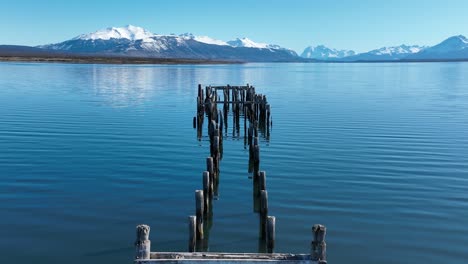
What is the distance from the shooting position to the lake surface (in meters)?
13.8

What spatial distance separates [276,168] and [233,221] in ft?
22.6

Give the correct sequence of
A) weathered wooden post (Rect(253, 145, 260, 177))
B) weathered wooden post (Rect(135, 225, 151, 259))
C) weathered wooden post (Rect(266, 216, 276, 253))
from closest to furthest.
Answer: weathered wooden post (Rect(135, 225, 151, 259)) < weathered wooden post (Rect(266, 216, 276, 253)) < weathered wooden post (Rect(253, 145, 260, 177))

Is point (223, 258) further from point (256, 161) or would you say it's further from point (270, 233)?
point (256, 161)

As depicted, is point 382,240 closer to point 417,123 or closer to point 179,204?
point 179,204

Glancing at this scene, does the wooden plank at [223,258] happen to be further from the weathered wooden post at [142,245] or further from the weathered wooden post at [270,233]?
the weathered wooden post at [270,233]

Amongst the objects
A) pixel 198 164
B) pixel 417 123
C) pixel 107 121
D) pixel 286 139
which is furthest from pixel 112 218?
pixel 417 123

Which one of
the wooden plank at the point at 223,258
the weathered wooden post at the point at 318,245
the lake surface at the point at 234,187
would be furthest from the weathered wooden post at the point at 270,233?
the weathered wooden post at the point at 318,245

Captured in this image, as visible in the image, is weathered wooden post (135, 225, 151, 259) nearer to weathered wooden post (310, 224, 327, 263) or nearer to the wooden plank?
the wooden plank

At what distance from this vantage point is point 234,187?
1942cm

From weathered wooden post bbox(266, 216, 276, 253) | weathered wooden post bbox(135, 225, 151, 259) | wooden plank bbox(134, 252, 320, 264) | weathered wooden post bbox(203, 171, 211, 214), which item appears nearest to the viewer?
weathered wooden post bbox(135, 225, 151, 259)

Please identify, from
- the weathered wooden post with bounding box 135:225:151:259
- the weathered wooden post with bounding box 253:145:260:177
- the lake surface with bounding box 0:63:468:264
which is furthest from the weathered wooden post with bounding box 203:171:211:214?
the weathered wooden post with bounding box 135:225:151:259

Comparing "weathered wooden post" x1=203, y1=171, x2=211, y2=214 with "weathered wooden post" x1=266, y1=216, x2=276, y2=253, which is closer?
"weathered wooden post" x1=266, y1=216, x2=276, y2=253

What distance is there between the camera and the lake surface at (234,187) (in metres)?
13.8

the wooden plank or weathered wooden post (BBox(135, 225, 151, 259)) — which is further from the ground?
weathered wooden post (BBox(135, 225, 151, 259))
